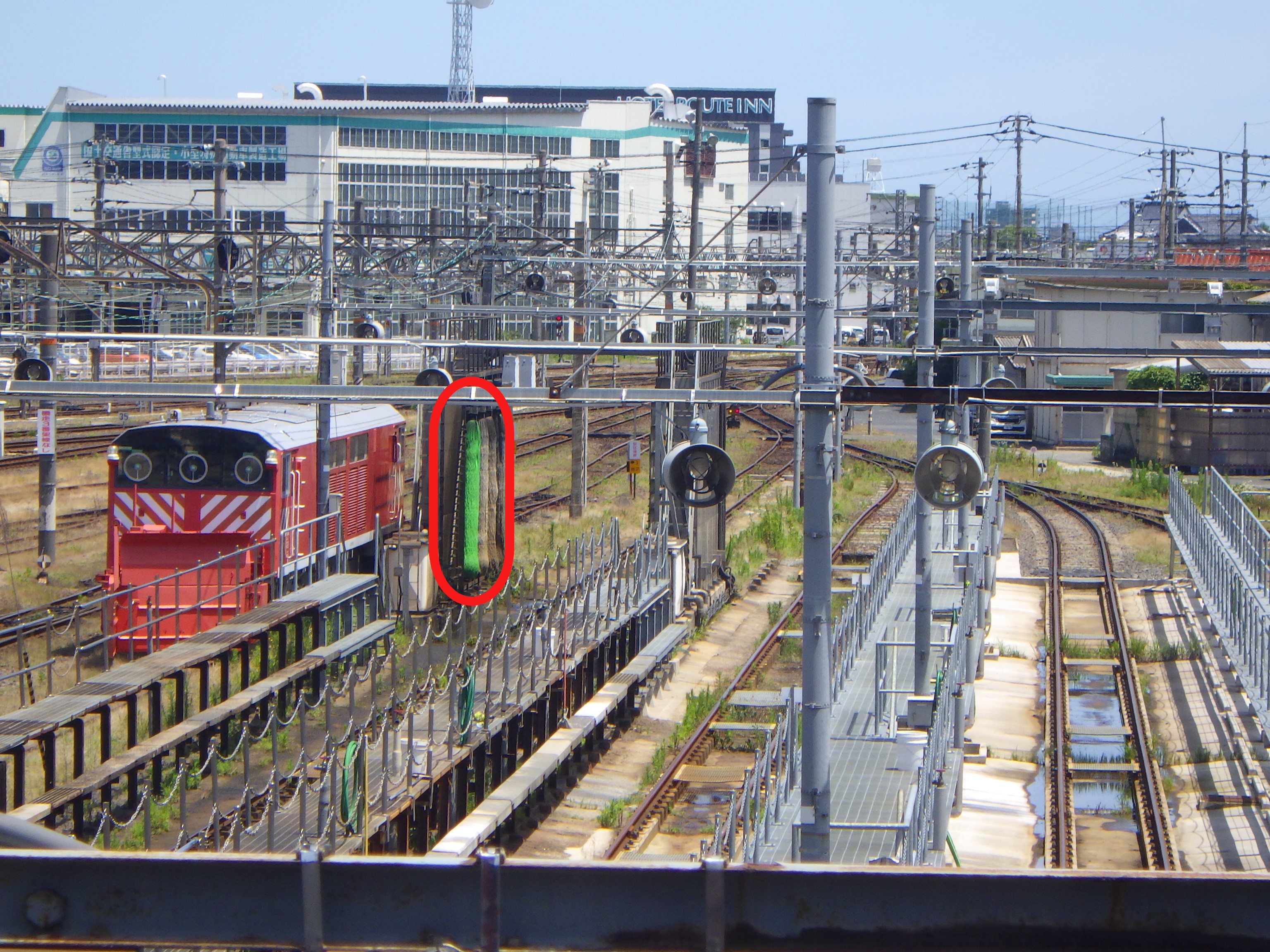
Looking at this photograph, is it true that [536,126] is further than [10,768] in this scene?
Yes

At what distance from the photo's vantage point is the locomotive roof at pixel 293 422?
47.0 ft

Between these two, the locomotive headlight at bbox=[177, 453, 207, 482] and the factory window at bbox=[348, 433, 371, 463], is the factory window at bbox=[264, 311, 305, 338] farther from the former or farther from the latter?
the locomotive headlight at bbox=[177, 453, 207, 482]

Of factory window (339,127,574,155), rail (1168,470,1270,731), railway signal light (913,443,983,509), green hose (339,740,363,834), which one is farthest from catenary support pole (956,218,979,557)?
factory window (339,127,574,155)

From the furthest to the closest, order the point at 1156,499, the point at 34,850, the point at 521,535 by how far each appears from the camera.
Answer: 1. the point at 1156,499
2. the point at 521,535
3. the point at 34,850

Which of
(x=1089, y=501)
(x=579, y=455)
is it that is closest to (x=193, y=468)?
(x=579, y=455)

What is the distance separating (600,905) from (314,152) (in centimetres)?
5653

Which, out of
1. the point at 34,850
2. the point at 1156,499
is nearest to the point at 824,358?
the point at 34,850

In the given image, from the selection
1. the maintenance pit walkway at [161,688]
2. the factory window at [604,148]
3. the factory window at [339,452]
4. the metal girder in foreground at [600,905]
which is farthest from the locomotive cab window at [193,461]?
the factory window at [604,148]

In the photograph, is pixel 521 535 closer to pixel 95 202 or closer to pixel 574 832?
pixel 574 832

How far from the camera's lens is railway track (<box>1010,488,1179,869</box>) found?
10320mm

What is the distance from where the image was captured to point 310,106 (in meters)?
57.8

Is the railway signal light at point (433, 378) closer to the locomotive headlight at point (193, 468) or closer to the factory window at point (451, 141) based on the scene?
the locomotive headlight at point (193, 468)

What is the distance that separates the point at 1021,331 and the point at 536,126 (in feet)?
91.0

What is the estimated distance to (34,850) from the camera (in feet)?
10.9
